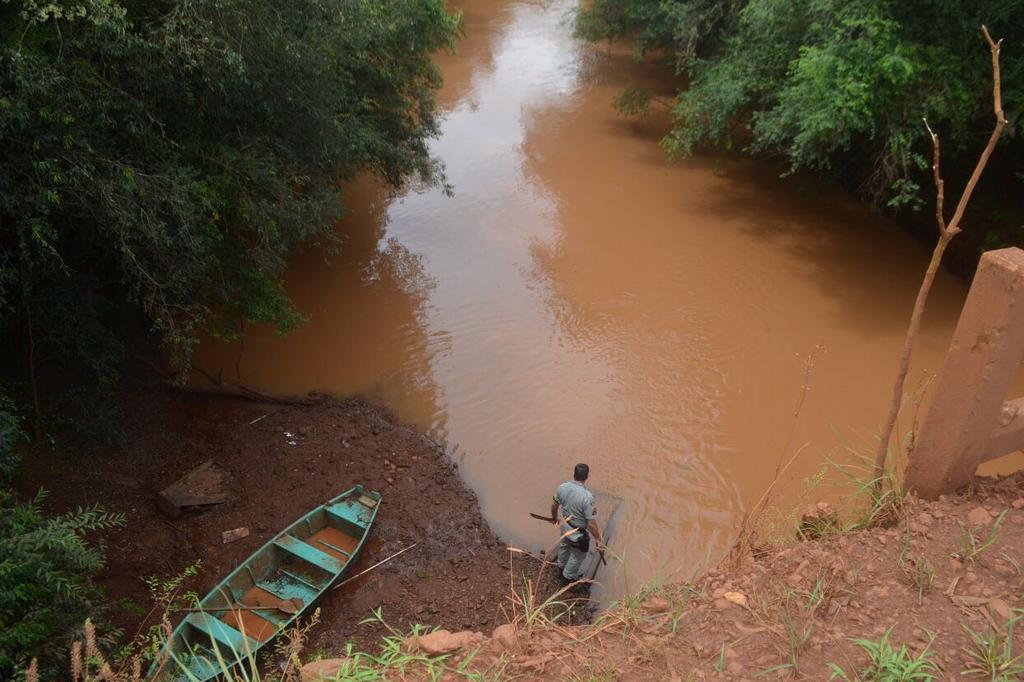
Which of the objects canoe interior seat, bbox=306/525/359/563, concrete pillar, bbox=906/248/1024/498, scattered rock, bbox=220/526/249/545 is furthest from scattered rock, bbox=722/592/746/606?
scattered rock, bbox=220/526/249/545

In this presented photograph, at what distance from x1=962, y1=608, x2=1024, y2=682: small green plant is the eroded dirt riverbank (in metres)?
Result: 4.12

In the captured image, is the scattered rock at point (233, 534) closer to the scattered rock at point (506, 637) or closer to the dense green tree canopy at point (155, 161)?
the dense green tree canopy at point (155, 161)

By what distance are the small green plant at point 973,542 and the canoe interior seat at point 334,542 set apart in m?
5.32

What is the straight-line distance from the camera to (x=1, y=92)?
18.0 feet

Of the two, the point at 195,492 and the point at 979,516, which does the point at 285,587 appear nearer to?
the point at 195,492

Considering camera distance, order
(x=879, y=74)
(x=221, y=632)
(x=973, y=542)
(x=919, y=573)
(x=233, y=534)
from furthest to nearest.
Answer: (x=879, y=74) → (x=233, y=534) → (x=221, y=632) → (x=973, y=542) → (x=919, y=573)

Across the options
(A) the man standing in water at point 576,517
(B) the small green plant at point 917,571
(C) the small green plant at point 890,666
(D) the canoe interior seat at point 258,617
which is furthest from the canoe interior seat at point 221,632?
(B) the small green plant at point 917,571

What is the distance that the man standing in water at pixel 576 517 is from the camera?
21.4ft

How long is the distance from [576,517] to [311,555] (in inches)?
105

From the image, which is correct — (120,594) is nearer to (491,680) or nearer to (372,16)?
(491,680)

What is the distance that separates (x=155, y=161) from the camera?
265 inches

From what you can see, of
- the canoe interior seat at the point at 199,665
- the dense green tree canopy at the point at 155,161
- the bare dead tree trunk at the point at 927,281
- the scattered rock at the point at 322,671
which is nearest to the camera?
the scattered rock at the point at 322,671

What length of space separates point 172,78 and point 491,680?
5.67 m

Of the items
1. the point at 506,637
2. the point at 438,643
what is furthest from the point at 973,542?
the point at 438,643
